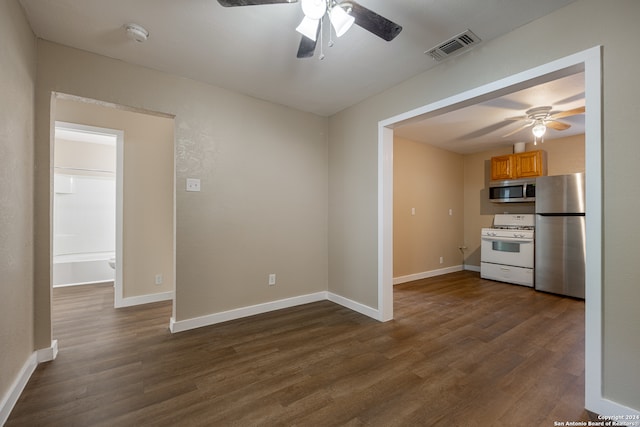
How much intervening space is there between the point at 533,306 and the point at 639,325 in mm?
2416

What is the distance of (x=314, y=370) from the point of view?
2.08 meters

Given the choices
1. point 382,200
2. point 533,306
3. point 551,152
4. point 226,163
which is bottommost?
point 533,306

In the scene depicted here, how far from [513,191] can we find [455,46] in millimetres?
3986

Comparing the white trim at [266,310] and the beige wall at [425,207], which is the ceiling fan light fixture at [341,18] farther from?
the beige wall at [425,207]

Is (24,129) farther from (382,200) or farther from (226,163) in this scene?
(382,200)

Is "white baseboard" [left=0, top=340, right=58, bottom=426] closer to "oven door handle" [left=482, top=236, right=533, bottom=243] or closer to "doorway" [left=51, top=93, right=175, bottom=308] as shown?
"doorway" [left=51, top=93, right=175, bottom=308]

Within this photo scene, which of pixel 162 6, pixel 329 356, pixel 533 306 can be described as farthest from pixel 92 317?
pixel 533 306

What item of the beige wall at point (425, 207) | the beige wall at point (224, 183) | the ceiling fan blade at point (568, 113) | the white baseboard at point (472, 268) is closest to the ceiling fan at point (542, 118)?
the ceiling fan blade at point (568, 113)

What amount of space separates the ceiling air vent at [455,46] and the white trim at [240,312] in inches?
121

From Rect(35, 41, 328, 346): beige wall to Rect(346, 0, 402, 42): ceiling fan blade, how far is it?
196 centimetres

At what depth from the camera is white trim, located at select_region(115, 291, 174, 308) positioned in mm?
3473

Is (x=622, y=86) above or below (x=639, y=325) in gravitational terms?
above

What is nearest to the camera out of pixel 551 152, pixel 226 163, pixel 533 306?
pixel 226 163

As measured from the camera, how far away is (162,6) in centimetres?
182
